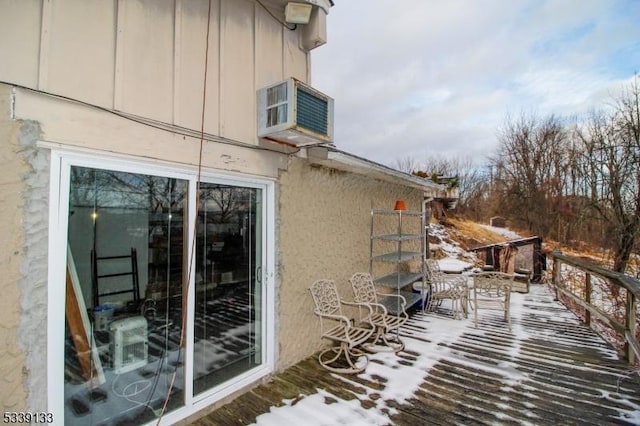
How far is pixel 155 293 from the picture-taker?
2.58 meters

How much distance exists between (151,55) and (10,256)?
1628mm

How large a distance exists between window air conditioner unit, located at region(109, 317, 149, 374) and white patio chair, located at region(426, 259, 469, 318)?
5.17 m

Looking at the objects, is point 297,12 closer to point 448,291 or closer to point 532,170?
point 448,291

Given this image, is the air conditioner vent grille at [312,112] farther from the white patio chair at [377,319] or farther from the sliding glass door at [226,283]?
the white patio chair at [377,319]

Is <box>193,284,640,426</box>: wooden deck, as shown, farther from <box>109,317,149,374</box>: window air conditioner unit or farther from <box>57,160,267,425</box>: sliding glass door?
<box>109,317,149,374</box>: window air conditioner unit

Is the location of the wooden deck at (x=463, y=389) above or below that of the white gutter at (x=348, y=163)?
below

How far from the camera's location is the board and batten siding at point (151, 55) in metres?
1.81

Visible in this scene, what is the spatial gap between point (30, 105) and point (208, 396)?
2.56 meters

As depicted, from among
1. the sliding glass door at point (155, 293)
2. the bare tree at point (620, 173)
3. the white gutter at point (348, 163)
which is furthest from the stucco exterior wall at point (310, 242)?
the bare tree at point (620, 173)

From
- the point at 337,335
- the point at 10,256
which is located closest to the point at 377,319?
the point at 337,335

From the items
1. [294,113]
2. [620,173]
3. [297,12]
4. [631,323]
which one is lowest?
[631,323]

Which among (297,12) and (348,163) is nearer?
(297,12)

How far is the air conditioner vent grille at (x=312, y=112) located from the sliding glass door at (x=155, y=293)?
87cm

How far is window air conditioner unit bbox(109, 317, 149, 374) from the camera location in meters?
2.38
